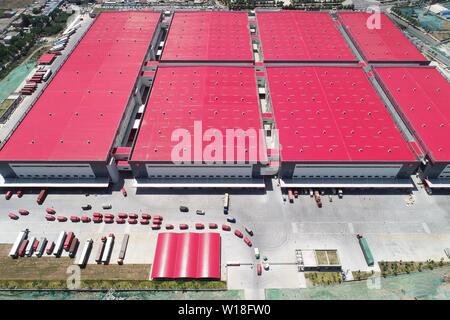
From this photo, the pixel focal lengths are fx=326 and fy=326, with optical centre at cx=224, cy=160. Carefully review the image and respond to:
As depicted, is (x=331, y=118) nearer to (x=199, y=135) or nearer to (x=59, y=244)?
(x=199, y=135)

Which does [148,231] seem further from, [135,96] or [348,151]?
[348,151]

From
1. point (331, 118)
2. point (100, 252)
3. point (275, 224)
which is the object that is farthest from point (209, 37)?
point (100, 252)

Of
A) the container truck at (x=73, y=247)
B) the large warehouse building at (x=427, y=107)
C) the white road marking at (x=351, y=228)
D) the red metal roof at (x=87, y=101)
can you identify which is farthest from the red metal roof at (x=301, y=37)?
the container truck at (x=73, y=247)

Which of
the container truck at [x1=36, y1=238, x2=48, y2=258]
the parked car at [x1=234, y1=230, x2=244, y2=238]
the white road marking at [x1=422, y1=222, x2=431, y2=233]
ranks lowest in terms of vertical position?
the container truck at [x1=36, y1=238, x2=48, y2=258]

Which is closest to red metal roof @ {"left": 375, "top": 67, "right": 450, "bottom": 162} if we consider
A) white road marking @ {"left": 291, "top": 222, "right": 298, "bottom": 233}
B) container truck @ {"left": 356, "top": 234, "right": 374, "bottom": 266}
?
container truck @ {"left": 356, "top": 234, "right": 374, "bottom": 266}

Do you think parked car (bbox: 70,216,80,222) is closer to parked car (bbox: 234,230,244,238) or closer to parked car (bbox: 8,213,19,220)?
parked car (bbox: 8,213,19,220)
